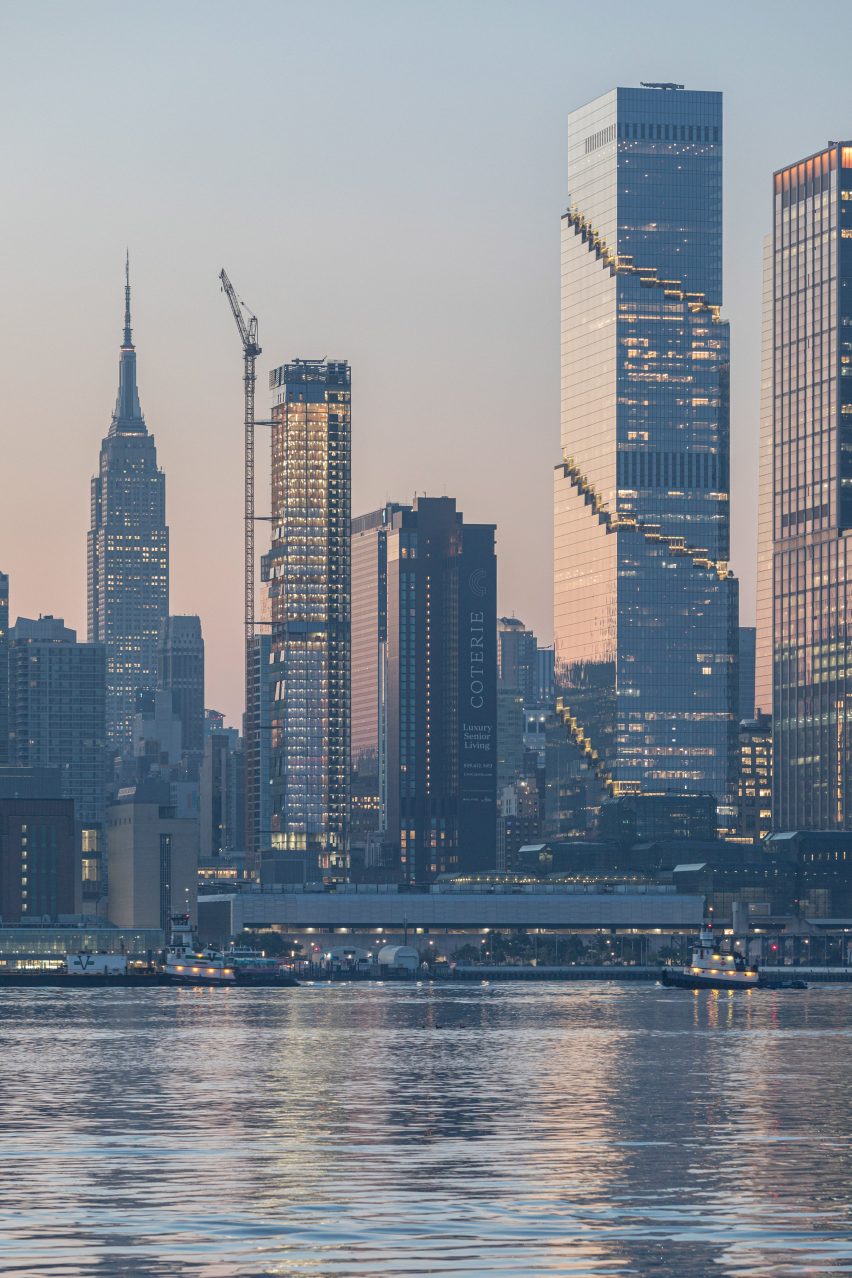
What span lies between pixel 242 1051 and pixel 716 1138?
7946 centimetres

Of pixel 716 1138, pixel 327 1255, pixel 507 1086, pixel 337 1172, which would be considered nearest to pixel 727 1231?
pixel 327 1255

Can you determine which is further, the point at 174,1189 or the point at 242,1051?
the point at 242,1051

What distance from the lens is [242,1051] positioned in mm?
186250

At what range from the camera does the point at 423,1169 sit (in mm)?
95562

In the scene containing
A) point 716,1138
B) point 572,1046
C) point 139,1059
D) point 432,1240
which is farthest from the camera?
point 572,1046

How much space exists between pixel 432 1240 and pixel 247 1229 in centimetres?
638

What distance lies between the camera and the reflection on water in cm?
7294

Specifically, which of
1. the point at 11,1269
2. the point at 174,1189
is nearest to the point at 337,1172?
the point at 174,1189

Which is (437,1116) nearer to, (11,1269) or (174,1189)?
(174,1189)

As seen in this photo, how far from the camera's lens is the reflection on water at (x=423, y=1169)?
2872 inches

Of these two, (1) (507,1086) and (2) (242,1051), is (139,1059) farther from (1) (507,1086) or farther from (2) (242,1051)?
(1) (507,1086)

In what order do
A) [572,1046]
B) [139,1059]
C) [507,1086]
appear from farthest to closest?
1. [572,1046]
2. [139,1059]
3. [507,1086]

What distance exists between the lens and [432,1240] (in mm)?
74938

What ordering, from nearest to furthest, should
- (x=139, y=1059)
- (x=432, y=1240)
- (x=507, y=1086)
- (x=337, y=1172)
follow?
(x=432, y=1240), (x=337, y=1172), (x=507, y=1086), (x=139, y=1059)
